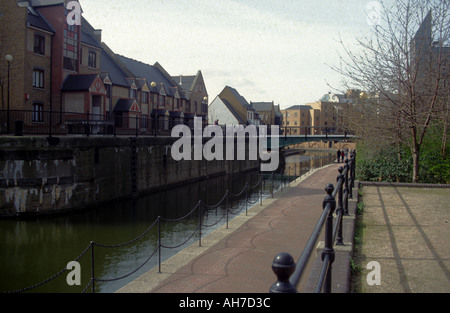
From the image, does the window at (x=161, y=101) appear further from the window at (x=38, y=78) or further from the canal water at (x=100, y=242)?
the canal water at (x=100, y=242)

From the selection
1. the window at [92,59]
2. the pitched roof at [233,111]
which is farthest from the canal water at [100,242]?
the pitched roof at [233,111]

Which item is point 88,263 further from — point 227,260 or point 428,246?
point 428,246

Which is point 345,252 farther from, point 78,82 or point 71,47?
point 71,47

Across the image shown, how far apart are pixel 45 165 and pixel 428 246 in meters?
16.5

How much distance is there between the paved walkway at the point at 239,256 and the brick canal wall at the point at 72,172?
953 centimetres

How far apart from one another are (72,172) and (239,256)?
42.8 ft

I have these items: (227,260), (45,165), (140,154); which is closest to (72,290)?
(227,260)

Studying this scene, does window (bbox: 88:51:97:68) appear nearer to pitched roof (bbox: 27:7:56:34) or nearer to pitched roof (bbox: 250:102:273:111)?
pitched roof (bbox: 27:7:56:34)

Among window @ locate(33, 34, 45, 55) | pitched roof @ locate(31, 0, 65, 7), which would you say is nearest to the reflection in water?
window @ locate(33, 34, 45, 55)

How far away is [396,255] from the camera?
701 centimetres

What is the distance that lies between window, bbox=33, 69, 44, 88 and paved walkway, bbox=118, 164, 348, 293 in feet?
68.8

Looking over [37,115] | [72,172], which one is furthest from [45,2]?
[72,172]

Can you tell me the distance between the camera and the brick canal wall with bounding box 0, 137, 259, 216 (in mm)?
17750

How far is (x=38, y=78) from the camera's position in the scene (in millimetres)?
29000
